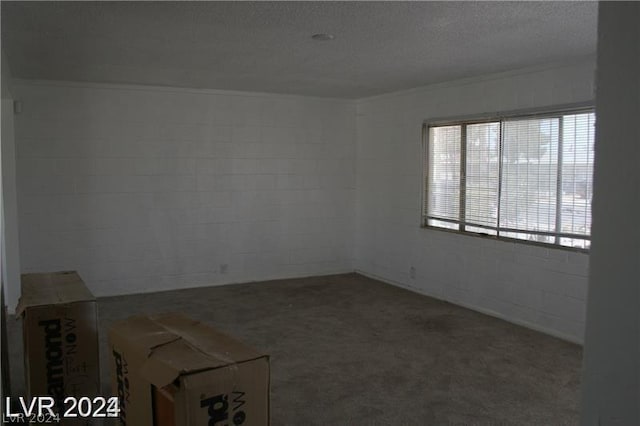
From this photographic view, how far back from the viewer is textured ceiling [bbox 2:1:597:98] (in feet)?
10.6

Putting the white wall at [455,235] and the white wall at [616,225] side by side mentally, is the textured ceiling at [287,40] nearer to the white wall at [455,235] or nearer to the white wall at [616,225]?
the white wall at [455,235]

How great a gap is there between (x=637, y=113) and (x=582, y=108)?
433 cm

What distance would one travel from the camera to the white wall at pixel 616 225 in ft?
2.47

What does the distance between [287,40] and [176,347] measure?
2.71 m

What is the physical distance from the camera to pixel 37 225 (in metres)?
5.87

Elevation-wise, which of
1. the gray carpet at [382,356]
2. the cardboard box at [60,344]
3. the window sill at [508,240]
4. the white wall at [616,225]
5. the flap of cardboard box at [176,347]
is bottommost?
the gray carpet at [382,356]

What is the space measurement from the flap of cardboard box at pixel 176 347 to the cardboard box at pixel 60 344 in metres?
0.67

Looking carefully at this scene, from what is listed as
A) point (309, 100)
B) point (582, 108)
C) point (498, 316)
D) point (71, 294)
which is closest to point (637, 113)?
point (71, 294)

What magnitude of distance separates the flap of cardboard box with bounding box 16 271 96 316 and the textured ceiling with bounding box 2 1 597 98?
1610 mm

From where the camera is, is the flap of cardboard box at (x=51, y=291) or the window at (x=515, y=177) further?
the window at (x=515, y=177)

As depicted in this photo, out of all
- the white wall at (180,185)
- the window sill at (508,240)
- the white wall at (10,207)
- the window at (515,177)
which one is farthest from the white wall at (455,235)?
the white wall at (10,207)

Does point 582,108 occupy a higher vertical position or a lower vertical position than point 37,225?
higher

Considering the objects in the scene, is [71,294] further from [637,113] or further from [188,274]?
[188,274]

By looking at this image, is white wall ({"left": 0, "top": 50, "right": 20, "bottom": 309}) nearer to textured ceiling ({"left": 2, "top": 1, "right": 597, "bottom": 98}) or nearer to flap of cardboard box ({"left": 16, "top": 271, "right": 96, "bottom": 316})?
textured ceiling ({"left": 2, "top": 1, "right": 597, "bottom": 98})
